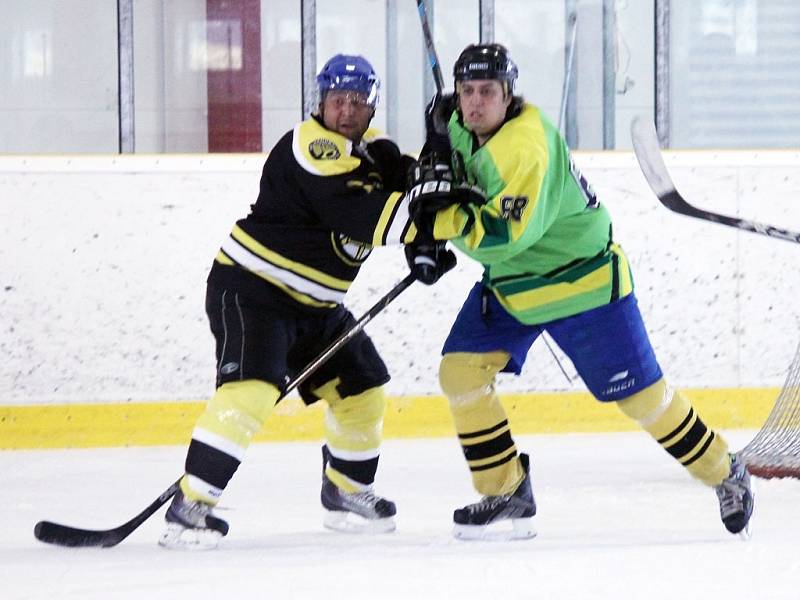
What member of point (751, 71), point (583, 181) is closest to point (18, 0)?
point (751, 71)

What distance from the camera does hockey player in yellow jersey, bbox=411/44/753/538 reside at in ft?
8.82

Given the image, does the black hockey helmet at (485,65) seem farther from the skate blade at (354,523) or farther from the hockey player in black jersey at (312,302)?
the skate blade at (354,523)

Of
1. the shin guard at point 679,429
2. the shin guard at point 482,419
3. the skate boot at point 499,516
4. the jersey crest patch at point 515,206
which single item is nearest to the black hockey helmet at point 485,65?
the jersey crest patch at point 515,206

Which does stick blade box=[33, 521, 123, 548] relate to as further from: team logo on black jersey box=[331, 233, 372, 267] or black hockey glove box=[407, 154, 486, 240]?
black hockey glove box=[407, 154, 486, 240]

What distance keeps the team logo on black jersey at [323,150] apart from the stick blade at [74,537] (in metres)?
0.83

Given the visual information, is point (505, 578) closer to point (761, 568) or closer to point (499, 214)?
point (761, 568)

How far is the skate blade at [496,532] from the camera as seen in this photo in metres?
2.92

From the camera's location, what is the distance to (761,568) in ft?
8.53

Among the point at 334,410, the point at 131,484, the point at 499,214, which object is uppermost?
the point at 499,214

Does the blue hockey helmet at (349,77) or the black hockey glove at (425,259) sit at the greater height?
the blue hockey helmet at (349,77)

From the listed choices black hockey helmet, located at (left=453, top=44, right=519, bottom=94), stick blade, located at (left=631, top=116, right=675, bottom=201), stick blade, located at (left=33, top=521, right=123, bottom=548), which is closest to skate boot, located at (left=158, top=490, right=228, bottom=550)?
stick blade, located at (left=33, top=521, right=123, bottom=548)

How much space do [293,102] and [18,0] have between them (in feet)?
3.59

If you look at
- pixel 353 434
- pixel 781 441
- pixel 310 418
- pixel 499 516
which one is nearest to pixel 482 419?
pixel 499 516

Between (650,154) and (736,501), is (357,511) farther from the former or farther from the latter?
(650,154)
